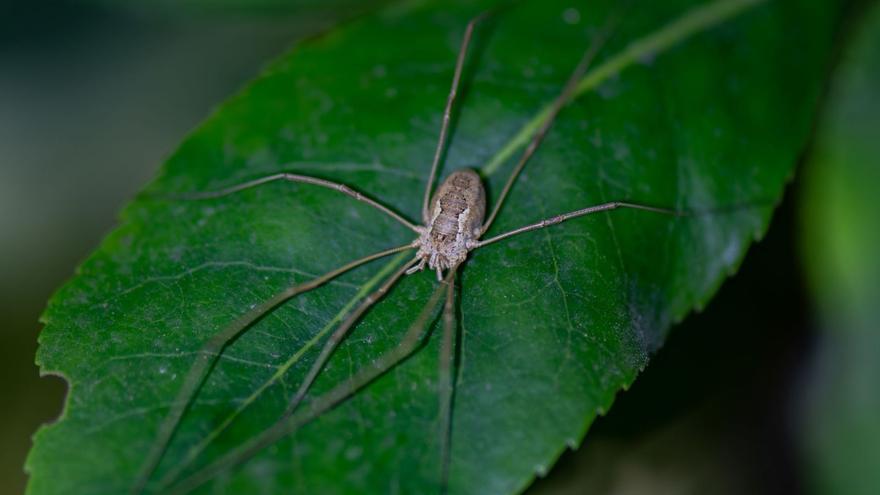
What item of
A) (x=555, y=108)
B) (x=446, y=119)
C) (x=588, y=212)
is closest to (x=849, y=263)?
(x=588, y=212)

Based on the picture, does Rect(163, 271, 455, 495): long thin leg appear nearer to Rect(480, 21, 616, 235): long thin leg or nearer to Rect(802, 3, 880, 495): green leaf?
Rect(480, 21, 616, 235): long thin leg

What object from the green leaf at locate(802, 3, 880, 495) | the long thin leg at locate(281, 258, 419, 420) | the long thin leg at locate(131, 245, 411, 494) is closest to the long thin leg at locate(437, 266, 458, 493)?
the long thin leg at locate(281, 258, 419, 420)

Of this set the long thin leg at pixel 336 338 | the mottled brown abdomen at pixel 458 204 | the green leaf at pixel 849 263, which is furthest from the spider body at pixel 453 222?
the green leaf at pixel 849 263

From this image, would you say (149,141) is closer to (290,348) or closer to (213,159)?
(213,159)

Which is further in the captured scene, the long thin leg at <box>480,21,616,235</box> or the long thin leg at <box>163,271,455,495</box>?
the long thin leg at <box>480,21,616,235</box>

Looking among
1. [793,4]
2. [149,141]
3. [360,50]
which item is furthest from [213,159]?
[149,141]

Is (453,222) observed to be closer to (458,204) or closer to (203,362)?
(458,204)

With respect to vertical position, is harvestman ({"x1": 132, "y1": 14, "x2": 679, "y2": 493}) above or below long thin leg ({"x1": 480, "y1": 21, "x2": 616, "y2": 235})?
below
